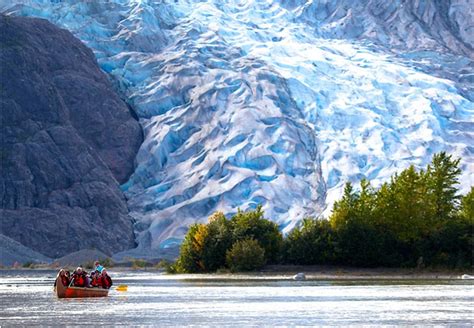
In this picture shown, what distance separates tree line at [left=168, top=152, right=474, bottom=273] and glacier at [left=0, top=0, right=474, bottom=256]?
56240mm

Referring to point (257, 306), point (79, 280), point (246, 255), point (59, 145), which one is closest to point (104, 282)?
point (79, 280)

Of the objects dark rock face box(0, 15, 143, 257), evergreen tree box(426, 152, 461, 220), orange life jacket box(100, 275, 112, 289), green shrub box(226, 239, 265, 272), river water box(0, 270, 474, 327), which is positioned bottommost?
river water box(0, 270, 474, 327)

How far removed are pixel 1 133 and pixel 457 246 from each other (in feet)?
364

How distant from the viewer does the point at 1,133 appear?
180 meters

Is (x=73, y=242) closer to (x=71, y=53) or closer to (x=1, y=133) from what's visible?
(x=1, y=133)

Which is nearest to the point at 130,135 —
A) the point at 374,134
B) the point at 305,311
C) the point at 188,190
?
the point at 188,190

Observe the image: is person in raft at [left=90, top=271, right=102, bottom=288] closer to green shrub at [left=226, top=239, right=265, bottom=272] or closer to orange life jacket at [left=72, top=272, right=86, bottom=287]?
orange life jacket at [left=72, top=272, right=86, bottom=287]

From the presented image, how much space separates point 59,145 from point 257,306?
138566 millimetres

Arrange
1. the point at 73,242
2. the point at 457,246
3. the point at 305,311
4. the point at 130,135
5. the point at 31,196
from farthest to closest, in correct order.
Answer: the point at 130,135 < the point at 31,196 < the point at 73,242 < the point at 457,246 < the point at 305,311

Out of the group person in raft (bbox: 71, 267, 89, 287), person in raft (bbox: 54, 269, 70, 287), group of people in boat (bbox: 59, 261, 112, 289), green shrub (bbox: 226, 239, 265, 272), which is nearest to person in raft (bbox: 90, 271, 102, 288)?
group of people in boat (bbox: 59, 261, 112, 289)

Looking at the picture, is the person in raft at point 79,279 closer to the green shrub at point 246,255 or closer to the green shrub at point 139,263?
the green shrub at point 246,255

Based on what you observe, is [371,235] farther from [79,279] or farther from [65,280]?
[65,280]

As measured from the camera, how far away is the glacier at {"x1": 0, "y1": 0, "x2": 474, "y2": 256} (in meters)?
159

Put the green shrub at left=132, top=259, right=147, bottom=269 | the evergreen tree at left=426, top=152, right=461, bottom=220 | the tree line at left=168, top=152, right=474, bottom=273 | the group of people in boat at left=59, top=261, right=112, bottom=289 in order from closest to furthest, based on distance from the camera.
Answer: the group of people in boat at left=59, top=261, right=112, bottom=289 → the tree line at left=168, top=152, right=474, bottom=273 → the evergreen tree at left=426, top=152, right=461, bottom=220 → the green shrub at left=132, top=259, right=147, bottom=269
